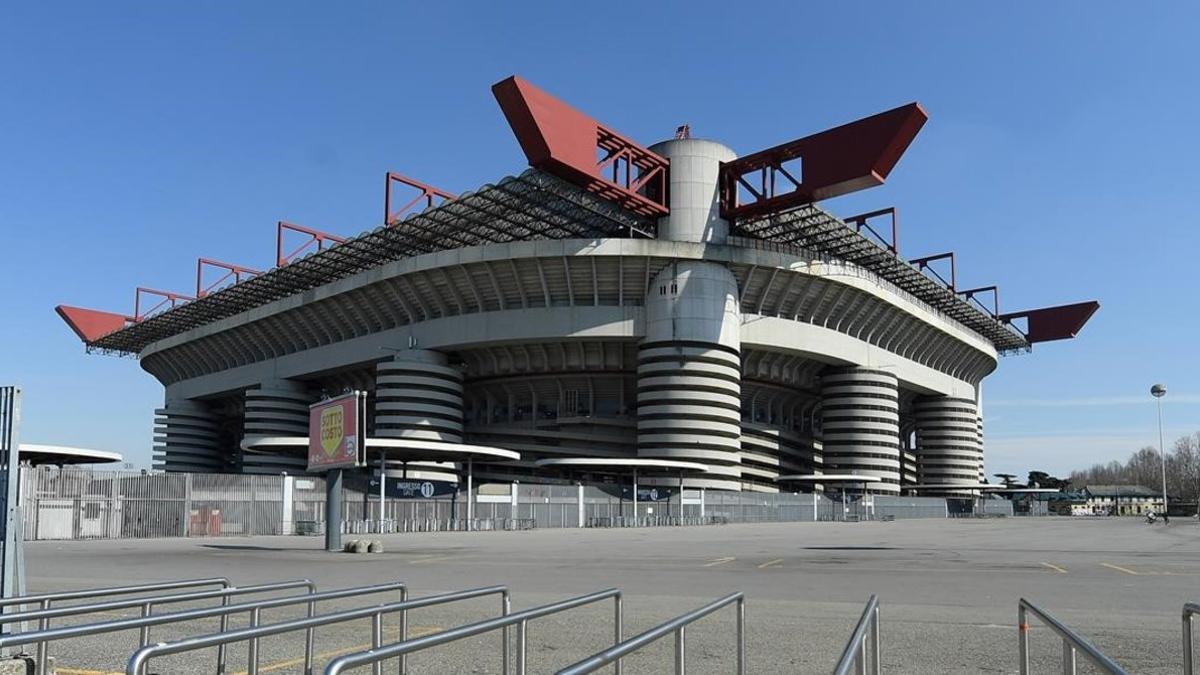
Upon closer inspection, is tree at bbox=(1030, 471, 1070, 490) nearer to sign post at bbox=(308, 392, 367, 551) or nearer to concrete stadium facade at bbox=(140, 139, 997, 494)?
concrete stadium facade at bbox=(140, 139, 997, 494)

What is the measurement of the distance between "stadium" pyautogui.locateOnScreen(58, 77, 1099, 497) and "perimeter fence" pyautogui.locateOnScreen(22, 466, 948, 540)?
9.67ft

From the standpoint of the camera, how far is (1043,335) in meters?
108

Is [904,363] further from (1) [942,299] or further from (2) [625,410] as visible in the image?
(2) [625,410]

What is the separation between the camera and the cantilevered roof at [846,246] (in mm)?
68975

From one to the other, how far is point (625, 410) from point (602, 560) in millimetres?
53832

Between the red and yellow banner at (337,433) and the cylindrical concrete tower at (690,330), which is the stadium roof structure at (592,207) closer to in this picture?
the cylindrical concrete tower at (690,330)

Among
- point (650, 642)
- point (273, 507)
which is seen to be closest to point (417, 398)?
point (273, 507)

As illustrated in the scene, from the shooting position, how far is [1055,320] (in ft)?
346

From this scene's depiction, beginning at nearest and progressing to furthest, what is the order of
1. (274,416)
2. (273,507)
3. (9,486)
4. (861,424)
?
(9,486)
(273,507)
(861,424)
(274,416)

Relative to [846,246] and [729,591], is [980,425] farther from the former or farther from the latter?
[729,591]

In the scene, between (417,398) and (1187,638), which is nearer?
(1187,638)

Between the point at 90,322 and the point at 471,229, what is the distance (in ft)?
189

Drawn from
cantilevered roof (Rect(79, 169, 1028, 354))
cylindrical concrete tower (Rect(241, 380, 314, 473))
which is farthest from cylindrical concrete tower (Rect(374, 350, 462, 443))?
cylindrical concrete tower (Rect(241, 380, 314, 473))

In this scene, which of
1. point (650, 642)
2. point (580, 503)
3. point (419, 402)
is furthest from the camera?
point (419, 402)
